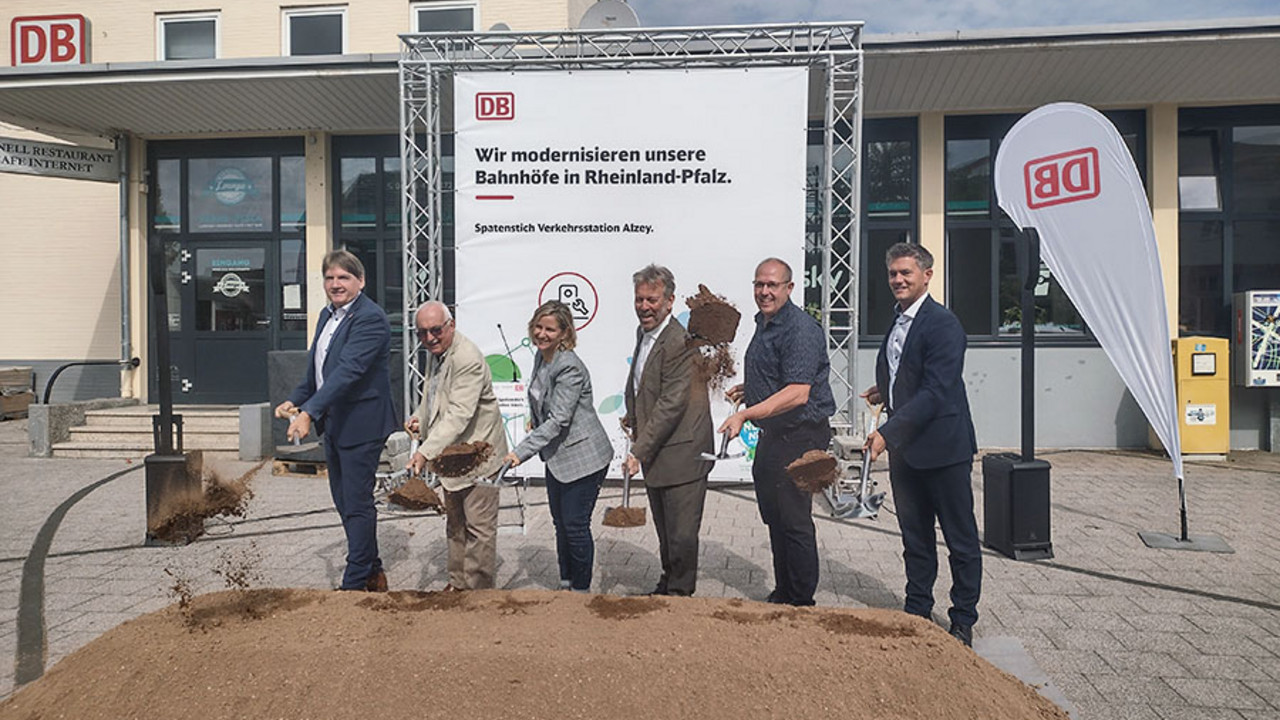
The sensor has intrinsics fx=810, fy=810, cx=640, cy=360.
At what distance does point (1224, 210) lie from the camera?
10.2 m

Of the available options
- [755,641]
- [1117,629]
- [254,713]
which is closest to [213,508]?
[254,713]

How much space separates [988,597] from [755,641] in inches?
109

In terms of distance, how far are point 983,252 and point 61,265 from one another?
14.0 metres

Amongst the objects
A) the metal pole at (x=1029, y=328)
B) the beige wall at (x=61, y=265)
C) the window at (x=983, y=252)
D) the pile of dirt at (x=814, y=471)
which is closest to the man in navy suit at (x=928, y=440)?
the pile of dirt at (x=814, y=471)

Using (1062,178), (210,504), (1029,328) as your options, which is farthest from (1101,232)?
(210,504)

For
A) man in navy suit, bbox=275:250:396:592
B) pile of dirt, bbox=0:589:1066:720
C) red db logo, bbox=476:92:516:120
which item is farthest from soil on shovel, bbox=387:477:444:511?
red db logo, bbox=476:92:516:120

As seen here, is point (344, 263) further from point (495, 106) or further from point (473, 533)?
point (495, 106)

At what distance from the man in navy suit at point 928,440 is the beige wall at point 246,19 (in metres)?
10.4

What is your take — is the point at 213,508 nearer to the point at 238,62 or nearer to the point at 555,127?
the point at 555,127

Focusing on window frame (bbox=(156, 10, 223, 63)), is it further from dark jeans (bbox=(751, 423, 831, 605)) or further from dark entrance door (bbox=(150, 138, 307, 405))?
dark jeans (bbox=(751, 423, 831, 605))

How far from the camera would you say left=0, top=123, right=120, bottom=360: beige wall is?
13.0 meters

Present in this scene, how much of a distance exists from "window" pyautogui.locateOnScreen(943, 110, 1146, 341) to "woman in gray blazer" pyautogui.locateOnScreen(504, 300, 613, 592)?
24.9 ft

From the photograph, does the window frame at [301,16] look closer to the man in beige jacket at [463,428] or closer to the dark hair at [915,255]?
the man in beige jacket at [463,428]

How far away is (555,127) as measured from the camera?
8102 millimetres
